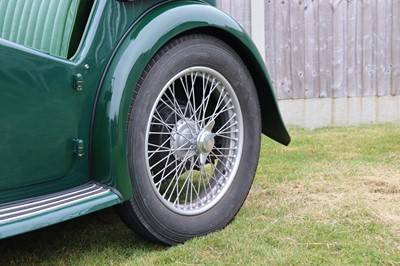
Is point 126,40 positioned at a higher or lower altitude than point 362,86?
higher

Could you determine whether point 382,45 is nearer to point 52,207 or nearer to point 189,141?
point 189,141

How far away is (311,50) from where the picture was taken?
6133 millimetres

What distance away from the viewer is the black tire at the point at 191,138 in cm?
214

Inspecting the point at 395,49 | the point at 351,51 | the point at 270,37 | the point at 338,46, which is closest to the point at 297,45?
the point at 270,37

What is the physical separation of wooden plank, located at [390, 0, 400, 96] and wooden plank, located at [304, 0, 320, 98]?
92 cm

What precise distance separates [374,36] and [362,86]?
0.61m

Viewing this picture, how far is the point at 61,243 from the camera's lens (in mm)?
2373

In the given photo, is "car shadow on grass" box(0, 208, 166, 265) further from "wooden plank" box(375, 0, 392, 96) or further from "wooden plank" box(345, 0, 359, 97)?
"wooden plank" box(375, 0, 392, 96)

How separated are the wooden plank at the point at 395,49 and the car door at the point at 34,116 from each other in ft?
16.8

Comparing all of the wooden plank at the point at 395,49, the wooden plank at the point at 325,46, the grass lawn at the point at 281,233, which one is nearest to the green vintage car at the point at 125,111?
the grass lawn at the point at 281,233

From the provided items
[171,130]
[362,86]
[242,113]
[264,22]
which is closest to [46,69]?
[171,130]

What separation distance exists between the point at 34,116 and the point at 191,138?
81 cm

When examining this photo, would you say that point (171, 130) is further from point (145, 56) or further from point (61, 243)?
point (61, 243)

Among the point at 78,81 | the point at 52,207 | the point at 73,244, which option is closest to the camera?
Result: the point at 52,207
